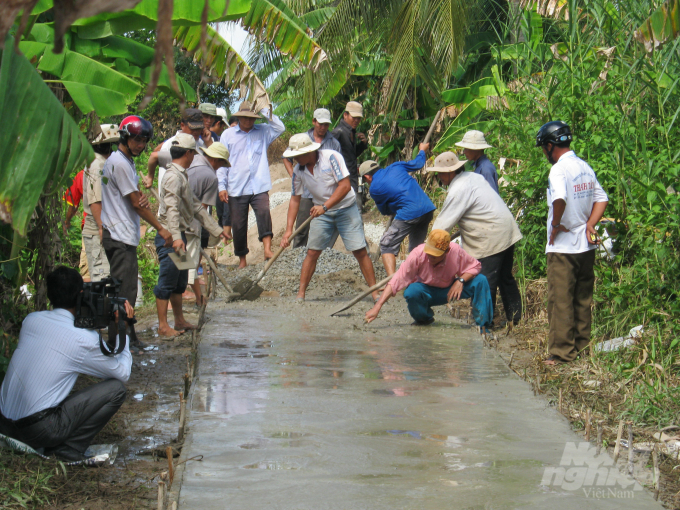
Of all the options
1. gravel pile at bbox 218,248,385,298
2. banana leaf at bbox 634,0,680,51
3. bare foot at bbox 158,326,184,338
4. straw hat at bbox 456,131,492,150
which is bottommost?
bare foot at bbox 158,326,184,338

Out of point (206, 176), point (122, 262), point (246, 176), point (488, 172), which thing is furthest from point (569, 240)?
point (246, 176)

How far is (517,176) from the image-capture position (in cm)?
777

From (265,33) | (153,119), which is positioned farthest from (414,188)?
(153,119)

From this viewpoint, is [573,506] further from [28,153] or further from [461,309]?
[461,309]

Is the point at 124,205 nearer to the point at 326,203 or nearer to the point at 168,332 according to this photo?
the point at 168,332

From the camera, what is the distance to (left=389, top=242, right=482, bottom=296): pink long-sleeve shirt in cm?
685

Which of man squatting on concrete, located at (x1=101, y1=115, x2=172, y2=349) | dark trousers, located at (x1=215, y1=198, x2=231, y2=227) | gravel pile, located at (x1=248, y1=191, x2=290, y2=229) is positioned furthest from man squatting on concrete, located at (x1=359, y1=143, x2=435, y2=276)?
gravel pile, located at (x1=248, y1=191, x2=290, y2=229)

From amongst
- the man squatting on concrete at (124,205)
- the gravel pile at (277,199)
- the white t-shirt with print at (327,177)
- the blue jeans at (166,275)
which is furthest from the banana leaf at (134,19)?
the gravel pile at (277,199)

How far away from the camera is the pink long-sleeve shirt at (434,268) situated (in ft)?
22.5

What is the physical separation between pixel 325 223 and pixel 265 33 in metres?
2.16

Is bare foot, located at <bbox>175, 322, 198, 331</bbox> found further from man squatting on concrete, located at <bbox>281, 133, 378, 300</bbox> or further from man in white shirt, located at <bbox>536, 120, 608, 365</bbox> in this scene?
man in white shirt, located at <bbox>536, 120, 608, 365</bbox>

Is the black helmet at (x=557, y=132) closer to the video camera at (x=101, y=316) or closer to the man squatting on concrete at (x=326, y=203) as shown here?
the man squatting on concrete at (x=326, y=203)

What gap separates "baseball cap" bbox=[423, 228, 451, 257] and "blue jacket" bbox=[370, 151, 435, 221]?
1732 millimetres

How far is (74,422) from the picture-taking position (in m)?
3.78
